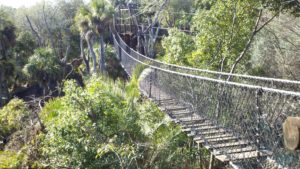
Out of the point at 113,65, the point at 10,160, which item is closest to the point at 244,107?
the point at 10,160

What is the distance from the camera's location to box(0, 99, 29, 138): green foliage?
8437 mm

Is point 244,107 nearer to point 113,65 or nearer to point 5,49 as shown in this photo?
point 113,65

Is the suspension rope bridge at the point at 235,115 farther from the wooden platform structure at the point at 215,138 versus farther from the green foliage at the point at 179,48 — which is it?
the green foliage at the point at 179,48

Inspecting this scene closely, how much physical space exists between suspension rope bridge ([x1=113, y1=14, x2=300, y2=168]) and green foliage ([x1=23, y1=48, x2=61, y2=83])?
12.8 m

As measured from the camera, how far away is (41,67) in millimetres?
17766

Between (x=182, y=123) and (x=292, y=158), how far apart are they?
6.84 ft

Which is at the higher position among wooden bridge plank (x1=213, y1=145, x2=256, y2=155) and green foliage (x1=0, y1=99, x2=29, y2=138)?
wooden bridge plank (x1=213, y1=145, x2=256, y2=155)

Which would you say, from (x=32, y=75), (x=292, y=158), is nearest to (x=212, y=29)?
(x=292, y=158)

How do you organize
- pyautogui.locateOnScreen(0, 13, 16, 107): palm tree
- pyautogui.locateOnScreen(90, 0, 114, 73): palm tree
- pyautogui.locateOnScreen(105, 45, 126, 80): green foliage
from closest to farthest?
pyautogui.locateOnScreen(90, 0, 114, 73): palm tree → pyautogui.locateOnScreen(105, 45, 126, 80): green foliage → pyautogui.locateOnScreen(0, 13, 16, 107): palm tree

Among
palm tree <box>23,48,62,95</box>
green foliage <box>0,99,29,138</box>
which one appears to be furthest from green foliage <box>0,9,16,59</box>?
green foliage <box>0,99,29,138</box>

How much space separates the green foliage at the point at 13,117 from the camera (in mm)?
8437

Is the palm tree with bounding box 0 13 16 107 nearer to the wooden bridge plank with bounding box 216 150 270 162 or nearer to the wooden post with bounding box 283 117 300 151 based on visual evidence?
the wooden bridge plank with bounding box 216 150 270 162

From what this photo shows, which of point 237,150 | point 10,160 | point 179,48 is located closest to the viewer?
point 237,150

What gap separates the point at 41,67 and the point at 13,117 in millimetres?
9574
